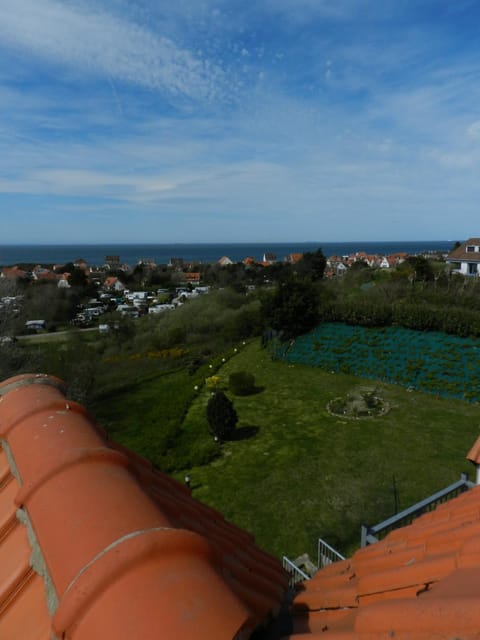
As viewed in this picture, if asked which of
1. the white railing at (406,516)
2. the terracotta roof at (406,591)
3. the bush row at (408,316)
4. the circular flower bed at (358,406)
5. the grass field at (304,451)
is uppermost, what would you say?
the terracotta roof at (406,591)

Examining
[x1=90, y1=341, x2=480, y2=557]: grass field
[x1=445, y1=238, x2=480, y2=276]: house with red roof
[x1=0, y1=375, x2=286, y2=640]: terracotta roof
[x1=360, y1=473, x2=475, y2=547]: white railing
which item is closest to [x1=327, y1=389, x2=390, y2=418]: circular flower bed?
[x1=90, y1=341, x2=480, y2=557]: grass field

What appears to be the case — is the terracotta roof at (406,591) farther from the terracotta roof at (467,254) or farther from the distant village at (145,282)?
the terracotta roof at (467,254)

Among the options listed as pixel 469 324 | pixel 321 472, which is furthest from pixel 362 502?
pixel 469 324

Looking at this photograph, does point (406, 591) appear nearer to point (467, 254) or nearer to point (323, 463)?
point (323, 463)

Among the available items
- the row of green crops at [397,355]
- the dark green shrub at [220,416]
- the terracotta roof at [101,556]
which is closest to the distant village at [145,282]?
the dark green shrub at [220,416]

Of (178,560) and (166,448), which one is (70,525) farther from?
(166,448)
